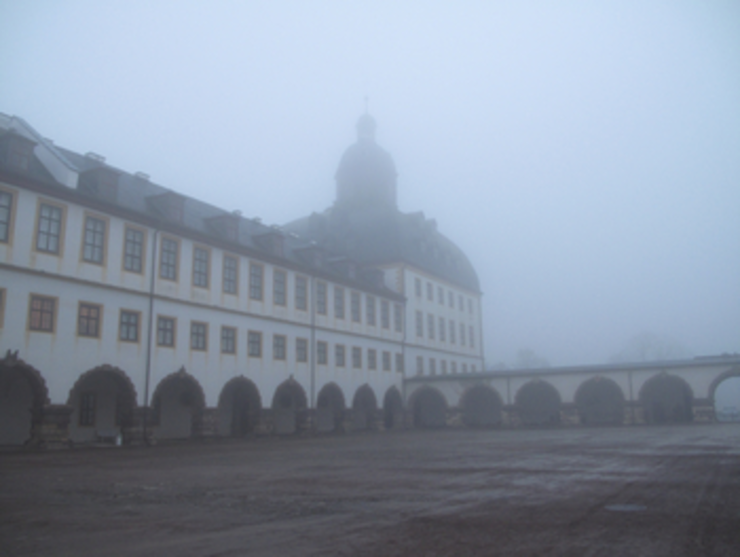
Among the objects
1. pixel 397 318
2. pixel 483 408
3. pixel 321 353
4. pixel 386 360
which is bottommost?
pixel 483 408

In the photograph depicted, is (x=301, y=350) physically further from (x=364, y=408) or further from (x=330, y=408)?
(x=364, y=408)

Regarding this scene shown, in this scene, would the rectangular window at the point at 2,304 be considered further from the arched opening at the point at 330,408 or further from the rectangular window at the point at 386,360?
the rectangular window at the point at 386,360

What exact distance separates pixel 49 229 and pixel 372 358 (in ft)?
85.5

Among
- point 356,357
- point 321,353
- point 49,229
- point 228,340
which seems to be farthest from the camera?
point 356,357

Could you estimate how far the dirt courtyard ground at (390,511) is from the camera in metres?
5.15

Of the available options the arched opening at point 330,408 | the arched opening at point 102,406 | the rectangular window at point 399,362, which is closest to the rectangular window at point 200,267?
the arched opening at point 102,406

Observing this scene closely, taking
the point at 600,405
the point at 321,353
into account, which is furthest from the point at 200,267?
the point at 600,405

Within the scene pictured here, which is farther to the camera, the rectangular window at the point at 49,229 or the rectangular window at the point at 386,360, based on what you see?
the rectangular window at the point at 386,360

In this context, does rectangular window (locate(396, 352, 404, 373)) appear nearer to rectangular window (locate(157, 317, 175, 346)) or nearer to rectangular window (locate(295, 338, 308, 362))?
rectangular window (locate(295, 338, 308, 362))

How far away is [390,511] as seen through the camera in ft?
22.6

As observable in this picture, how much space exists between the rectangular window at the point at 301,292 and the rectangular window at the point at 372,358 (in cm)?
830

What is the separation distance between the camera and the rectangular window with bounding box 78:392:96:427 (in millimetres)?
27453

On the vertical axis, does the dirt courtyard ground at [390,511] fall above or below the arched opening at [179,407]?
below

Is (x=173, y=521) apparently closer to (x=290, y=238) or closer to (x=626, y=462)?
(x=626, y=462)
